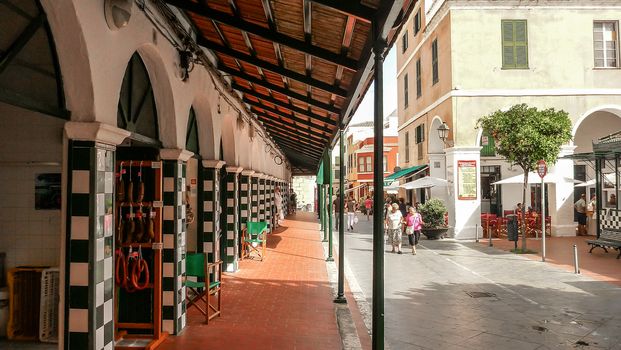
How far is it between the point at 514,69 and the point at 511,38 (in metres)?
1.12

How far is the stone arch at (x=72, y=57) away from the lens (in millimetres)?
3381

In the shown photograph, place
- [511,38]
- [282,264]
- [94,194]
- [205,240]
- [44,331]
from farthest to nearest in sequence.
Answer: [511,38]
[282,264]
[205,240]
[44,331]
[94,194]

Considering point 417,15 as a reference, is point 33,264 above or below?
below

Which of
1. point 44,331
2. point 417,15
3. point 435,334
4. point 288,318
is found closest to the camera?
point 44,331

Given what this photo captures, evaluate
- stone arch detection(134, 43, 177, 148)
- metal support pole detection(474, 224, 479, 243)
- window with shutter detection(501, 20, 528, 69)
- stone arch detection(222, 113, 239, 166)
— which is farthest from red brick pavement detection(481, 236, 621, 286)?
stone arch detection(134, 43, 177, 148)

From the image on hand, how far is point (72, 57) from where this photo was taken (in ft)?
11.8

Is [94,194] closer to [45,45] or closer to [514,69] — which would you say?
[45,45]

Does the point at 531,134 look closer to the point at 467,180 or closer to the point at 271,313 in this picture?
the point at 467,180

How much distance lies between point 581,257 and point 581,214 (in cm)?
636

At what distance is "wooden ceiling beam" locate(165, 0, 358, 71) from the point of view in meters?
4.86

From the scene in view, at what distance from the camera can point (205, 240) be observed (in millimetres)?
8164

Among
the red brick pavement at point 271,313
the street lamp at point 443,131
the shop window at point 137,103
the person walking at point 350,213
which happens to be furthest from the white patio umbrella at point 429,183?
the shop window at point 137,103

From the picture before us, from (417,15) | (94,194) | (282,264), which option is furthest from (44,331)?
(417,15)

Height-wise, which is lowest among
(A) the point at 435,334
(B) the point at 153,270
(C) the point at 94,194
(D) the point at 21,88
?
(A) the point at 435,334
